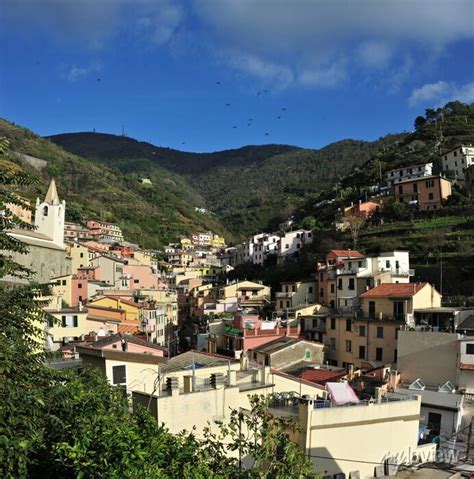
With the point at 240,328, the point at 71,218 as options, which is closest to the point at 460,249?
the point at 240,328

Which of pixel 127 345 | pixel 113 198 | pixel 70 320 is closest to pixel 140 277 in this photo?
pixel 70 320

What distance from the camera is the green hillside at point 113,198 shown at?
125 m

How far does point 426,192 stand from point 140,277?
40788 millimetres

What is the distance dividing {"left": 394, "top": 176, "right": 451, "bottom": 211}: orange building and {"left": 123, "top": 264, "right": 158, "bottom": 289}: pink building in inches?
1457

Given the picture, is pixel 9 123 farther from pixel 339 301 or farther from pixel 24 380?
pixel 24 380

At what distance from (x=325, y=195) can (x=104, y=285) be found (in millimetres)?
62488

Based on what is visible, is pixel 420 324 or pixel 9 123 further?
pixel 9 123

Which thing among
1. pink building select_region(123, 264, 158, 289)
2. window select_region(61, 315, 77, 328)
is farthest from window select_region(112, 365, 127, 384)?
pink building select_region(123, 264, 158, 289)

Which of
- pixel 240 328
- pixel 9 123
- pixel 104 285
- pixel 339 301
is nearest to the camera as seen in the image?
pixel 240 328

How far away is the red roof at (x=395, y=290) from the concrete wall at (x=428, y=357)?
443 cm

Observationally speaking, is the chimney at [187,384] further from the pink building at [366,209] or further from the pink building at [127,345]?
the pink building at [366,209]

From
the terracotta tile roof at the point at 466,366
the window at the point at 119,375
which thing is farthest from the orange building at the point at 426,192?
the window at the point at 119,375

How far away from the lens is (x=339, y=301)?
44.5m

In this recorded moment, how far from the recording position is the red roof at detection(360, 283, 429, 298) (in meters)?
35.0
